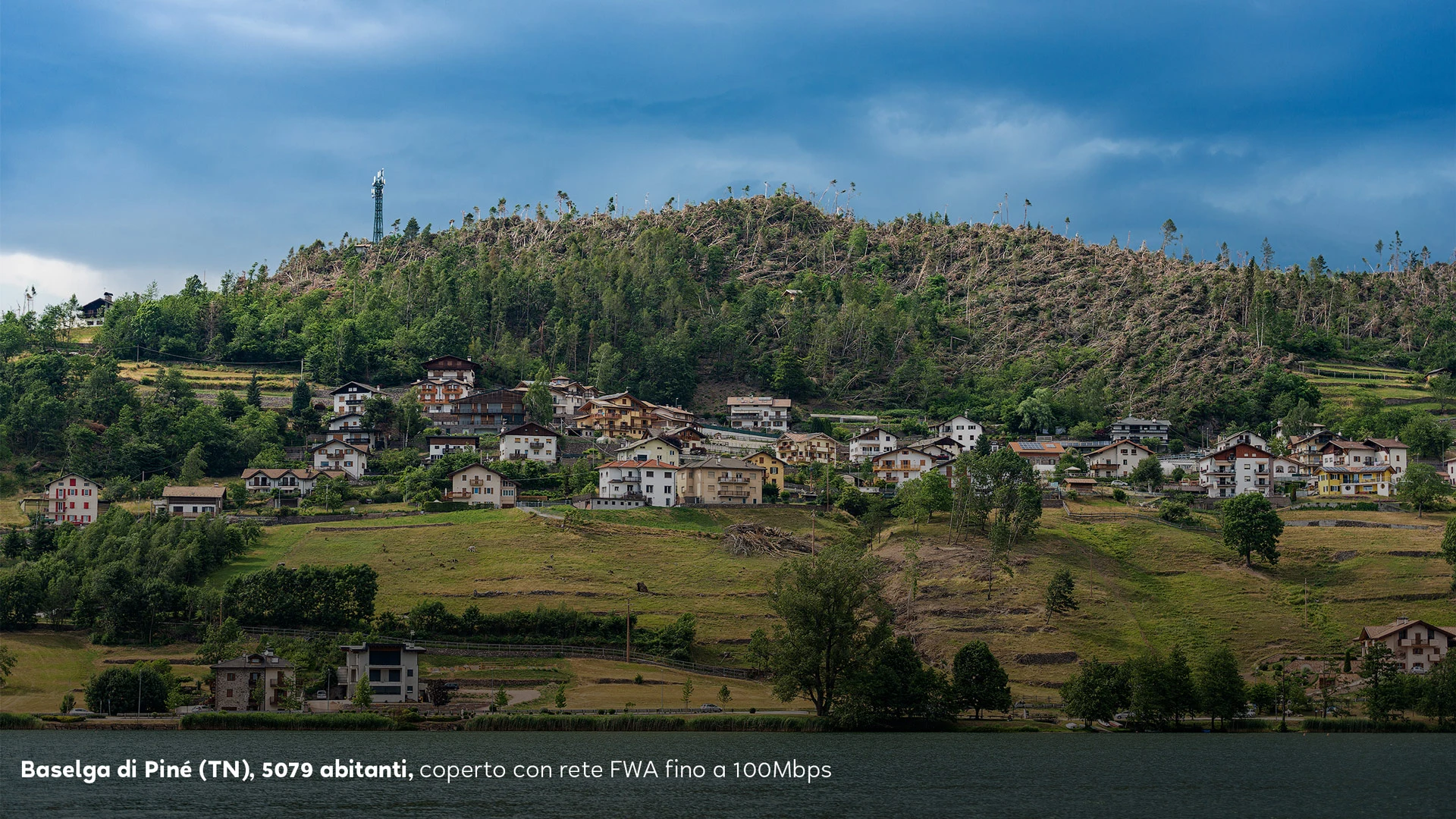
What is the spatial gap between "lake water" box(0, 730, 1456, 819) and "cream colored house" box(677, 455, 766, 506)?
47495mm

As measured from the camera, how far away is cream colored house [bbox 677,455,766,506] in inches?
4486

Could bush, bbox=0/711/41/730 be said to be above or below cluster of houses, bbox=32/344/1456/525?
below

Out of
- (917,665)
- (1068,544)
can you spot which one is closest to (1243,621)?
(1068,544)

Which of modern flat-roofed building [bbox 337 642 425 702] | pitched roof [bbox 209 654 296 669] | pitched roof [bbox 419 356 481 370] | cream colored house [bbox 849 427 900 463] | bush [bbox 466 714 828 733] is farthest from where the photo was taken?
pitched roof [bbox 419 356 481 370]

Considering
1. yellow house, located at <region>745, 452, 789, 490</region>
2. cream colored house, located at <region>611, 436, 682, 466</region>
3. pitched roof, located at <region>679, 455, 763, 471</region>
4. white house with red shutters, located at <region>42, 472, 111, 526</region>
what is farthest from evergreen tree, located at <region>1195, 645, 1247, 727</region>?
white house with red shutters, located at <region>42, 472, 111, 526</region>

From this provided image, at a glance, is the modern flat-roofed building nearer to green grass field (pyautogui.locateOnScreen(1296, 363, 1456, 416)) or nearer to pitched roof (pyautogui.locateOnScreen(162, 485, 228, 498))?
pitched roof (pyautogui.locateOnScreen(162, 485, 228, 498))

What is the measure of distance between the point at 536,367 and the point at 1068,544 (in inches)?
3059

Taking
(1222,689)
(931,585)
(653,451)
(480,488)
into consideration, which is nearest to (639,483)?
(653,451)

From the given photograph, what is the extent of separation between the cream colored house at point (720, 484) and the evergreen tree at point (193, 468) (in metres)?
40.5

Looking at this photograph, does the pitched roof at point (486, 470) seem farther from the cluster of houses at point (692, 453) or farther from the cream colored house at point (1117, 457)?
the cream colored house at point (1117, 457)

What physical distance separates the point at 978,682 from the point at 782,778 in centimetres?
2298

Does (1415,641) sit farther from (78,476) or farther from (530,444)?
(78,476)

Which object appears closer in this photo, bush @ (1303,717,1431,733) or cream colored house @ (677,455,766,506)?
bush @ (1303,717,1431,733)

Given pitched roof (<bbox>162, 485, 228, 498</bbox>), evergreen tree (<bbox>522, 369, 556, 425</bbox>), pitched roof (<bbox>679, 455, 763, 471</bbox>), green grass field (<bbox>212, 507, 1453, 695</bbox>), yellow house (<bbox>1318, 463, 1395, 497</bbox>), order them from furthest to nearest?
evergreen tree (<bbox>522, 369, 556, 425</bbox>)
yellow house (<bbox>1318, 463, 1395, 497</bbox>)
pitched roof (<bbox>679, 455, 763, 471</bbox>)
pitched roof (<bbox>162, 485, 228, 498</bbox>)
green grass field (<bbox>212, 507, 1453, 695</bbox>)
